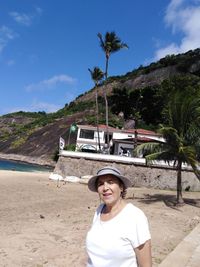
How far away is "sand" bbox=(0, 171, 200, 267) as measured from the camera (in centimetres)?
812

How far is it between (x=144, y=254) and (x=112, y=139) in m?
46.6

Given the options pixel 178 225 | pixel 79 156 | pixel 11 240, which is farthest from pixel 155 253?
pixel 79 156

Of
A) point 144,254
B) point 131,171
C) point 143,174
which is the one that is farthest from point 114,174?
point 131,171

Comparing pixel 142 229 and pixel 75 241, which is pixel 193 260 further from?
pixel 142 229

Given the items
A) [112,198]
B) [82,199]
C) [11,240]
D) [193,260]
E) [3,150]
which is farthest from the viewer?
[3,150]

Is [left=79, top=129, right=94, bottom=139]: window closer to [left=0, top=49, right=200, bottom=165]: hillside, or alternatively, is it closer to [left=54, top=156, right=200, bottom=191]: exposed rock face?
[left=0, top=49, right=200, bottom=165]: hillside

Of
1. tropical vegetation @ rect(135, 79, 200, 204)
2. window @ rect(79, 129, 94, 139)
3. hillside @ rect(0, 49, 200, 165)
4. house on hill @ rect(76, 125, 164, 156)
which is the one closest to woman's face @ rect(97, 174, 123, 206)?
tropical vegetation @ rect(135, 79, 200, 204)

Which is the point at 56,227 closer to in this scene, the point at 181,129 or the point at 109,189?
the point at 109,189

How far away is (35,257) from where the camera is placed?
26.2ft

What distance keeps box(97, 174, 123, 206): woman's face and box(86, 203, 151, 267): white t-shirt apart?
18cm

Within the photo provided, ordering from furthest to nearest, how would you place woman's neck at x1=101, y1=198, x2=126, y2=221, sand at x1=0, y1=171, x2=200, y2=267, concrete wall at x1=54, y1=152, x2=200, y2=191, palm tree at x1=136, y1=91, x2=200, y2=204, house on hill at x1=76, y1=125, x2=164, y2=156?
house on hill at x1=76, y1=125, x2=164, y2=156 < concrete wall at x1=54, y1=152, x2=200, y2=191 < palm tree at x1=136, y1=91, x2=200, y2=204 < sand at x1=0, y1=171, x2=200, y2=267 < woman's neck at x1=101, y1=198, x2=126, y2=221

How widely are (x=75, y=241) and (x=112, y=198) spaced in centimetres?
680

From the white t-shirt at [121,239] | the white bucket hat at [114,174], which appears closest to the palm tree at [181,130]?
the white bucket hat at [114,174]

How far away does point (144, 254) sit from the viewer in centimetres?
297
